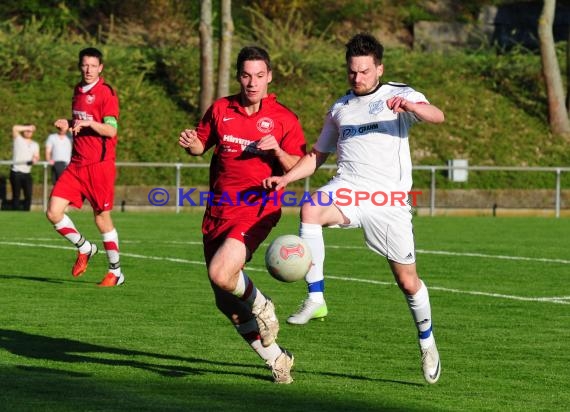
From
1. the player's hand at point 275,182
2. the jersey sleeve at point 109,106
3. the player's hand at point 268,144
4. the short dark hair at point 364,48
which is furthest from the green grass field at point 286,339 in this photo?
the short dark hair at point 364,48

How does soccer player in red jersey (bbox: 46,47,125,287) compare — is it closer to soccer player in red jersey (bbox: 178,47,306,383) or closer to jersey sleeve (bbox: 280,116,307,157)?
soccer player in red jersey (bbox: 178,47,306,383)

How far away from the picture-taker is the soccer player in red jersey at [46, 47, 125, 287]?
15.1 m

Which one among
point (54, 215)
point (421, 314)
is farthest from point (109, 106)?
point (421, 314)

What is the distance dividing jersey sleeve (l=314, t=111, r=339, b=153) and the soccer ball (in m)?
1.26

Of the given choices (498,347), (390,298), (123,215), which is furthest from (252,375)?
(123,215)

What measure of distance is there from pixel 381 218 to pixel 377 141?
0.63 m

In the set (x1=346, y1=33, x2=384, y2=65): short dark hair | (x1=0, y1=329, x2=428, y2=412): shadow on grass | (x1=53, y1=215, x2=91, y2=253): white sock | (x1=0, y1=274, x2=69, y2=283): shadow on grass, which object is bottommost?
(x1=0, y1=329, x2=428, y2=412): shadow on grass

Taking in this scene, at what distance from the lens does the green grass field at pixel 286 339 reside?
853 centimetres

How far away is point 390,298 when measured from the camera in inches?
571

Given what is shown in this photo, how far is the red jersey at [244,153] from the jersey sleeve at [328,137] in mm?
460

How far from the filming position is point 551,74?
39438 millimetres

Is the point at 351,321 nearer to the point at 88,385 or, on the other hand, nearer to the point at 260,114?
the point at 260,114

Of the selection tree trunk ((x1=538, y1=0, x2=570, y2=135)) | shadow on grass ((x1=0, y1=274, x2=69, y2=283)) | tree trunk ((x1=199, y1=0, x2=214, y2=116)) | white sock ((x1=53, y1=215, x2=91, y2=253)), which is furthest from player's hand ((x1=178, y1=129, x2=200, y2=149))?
tree trunk ((x1=538, y1=0, x2=570, y2=135))

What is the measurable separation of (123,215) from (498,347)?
1976 centimetres
